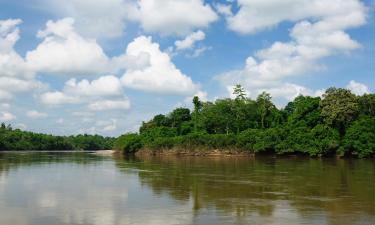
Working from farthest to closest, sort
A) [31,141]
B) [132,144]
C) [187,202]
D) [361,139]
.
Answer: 1. [31,141]
2. [132,144]
3. [361,139]
4. [187,202]

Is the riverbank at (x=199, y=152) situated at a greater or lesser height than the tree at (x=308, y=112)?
lesser

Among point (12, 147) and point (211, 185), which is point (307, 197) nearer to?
point (211, 185)

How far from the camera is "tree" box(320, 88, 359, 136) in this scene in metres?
72.6

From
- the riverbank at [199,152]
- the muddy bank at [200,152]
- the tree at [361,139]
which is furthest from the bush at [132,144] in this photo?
the tree at [361,139]

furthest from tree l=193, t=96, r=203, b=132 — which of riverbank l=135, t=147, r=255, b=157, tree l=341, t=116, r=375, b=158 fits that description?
tree l=341, t=116, r=375, b=158

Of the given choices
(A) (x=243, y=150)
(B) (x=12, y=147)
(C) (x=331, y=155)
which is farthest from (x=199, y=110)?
(B) (x=12, y=147)

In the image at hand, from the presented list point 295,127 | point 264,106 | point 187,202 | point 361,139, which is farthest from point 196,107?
point 187,202

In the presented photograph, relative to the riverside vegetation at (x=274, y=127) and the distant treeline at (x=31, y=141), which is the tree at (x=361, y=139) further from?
the distant treeline at (x=31, y=141)

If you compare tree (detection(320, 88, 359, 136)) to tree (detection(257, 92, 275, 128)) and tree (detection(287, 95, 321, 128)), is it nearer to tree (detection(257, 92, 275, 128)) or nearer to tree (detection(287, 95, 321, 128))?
tree (detection(287, 95, 321, 128))

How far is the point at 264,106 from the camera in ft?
328

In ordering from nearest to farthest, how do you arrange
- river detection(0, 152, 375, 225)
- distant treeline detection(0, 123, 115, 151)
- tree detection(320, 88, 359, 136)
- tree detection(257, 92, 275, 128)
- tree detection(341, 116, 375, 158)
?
river detection(0, 152, 375, 225) → tree detection(341, 116, 375, 158) → tree detection(320, 88, 359, 136) → tree detection(257, 92, 275, 128) → distant treeline detection(0, 123, 115, 151)

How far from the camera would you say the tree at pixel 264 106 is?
100181mm

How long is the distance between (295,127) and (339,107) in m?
8.99

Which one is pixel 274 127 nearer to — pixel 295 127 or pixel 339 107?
pixel 295 127
